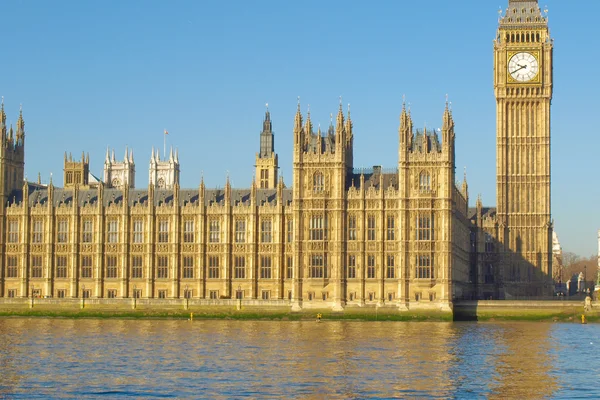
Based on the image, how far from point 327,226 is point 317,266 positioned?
174 inches

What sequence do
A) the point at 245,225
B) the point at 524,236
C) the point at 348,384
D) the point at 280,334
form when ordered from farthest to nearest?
the point at 524,236
the point at 245,225
the point at 280,334
the point at 348,384

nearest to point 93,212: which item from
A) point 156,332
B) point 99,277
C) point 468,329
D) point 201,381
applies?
point 99,277

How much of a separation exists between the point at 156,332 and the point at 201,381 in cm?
3885

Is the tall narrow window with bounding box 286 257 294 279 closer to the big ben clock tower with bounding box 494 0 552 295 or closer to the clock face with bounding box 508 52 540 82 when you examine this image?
the big ben clock tower with bounding box 494 0 552 295

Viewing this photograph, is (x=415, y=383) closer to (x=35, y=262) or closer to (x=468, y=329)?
Result: (x=468, y=329)

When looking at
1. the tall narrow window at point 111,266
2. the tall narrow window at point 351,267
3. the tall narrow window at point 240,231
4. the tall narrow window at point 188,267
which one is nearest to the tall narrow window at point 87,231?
the tall narrow window at point 111,266

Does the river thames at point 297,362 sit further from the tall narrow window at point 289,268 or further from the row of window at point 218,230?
the tall narrow window at point 289,268

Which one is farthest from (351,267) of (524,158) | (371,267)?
(524,158)

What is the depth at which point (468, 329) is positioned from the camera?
113m

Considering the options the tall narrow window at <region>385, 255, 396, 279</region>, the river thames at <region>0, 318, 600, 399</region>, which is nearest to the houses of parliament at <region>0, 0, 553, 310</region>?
the tall narrow window at <region>385, 255, 396, 279</region>

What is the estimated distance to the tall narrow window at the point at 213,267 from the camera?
13962 centimetres

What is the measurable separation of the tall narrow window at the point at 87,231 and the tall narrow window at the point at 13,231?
27.4 feet

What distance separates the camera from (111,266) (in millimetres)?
142750

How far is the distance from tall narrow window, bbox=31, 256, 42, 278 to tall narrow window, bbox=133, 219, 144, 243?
12.0 meters
